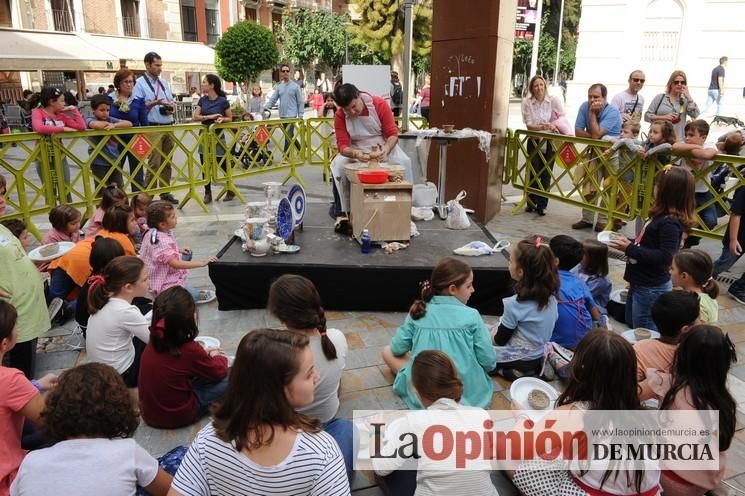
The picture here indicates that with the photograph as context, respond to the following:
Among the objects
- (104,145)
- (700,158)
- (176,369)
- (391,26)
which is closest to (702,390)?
(176,369)

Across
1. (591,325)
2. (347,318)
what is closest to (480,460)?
(591,325)

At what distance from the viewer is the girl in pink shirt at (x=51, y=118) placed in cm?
672

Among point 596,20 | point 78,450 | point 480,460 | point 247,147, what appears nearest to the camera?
point 78,450

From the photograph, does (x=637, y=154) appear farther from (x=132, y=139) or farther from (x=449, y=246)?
(x=132, y=139)

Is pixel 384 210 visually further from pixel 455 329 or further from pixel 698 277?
pixel 698 277

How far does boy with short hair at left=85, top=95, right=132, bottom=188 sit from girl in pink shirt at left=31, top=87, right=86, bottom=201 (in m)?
0.23

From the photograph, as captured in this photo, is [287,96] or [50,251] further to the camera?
[287,96]

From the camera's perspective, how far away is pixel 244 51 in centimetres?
2528

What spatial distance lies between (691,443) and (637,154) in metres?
4.73

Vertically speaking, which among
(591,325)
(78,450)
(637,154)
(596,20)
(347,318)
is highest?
(596,20)

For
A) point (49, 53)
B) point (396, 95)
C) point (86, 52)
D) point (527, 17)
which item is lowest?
point (396, 95)

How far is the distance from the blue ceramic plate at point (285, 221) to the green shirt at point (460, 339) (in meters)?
2.10

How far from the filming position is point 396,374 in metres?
3.66

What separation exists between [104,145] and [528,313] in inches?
238
